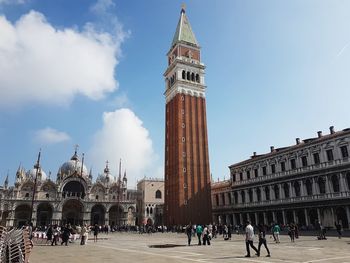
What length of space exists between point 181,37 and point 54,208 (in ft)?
147

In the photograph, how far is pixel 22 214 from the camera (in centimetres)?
6284


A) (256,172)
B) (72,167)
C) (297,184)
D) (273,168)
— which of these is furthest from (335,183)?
(72,167)

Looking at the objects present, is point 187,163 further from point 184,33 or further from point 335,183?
point 184,33

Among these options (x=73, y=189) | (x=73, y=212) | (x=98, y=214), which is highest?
(x=73, y=189)

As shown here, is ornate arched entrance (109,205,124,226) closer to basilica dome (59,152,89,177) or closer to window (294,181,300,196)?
A: basilica dome (59,152,89,177)

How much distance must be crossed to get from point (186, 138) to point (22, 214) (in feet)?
127

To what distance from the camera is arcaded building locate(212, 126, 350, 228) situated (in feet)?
116

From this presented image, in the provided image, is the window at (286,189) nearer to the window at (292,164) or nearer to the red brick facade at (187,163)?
the window at (292,164)

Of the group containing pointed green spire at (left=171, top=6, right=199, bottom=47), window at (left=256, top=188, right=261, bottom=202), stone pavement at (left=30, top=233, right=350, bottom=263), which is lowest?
stone pavement at (left=30, top=233, right=350, bottom=263)

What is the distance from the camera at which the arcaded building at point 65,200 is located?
61.7 meters

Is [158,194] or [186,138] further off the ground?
[186,138]

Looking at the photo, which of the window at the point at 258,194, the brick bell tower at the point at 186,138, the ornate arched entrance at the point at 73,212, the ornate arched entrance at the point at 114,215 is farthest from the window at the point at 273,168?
the ornate arched entrance at the point at 73,212

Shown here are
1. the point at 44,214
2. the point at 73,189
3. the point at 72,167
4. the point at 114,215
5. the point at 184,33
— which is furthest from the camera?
the point at 72,167

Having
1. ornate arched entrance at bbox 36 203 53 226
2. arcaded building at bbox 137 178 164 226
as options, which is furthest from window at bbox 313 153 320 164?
ornate arched entrance at bbox 36 203 53 226
